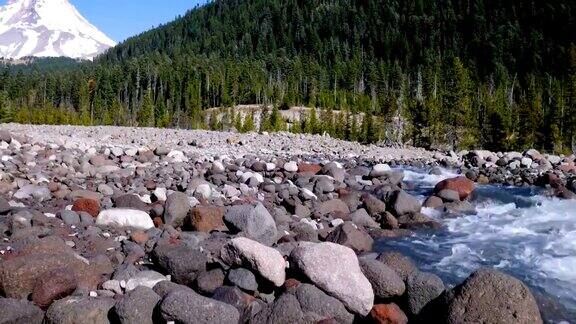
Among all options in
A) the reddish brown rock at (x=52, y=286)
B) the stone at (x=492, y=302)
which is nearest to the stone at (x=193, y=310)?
the reddish brown rock at (x=52, y=286)

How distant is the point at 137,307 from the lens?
20.7 ft

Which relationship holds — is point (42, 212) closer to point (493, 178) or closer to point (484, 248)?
point (484, 248)

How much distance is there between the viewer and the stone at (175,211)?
35.1 ft

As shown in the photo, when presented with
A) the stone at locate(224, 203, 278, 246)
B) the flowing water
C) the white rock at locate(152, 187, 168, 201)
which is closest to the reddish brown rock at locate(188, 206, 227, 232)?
the stone at locate(224, 203, 278, 246)

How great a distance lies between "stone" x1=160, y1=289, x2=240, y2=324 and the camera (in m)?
6.15

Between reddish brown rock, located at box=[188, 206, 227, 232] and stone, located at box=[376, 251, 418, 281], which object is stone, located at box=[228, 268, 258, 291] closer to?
stone, located at box=[376, 251, 418, 281]

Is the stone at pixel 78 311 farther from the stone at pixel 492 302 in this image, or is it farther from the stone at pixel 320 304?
the stone at pixel 492 302

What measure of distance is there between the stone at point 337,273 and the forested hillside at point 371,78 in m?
53.0

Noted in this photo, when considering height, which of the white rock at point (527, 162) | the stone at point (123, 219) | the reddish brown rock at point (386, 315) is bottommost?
the reddish brown rock at point (386, 315)

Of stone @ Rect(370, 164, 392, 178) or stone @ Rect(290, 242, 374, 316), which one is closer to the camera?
stone @ Rect(290, 242, 374, 316)

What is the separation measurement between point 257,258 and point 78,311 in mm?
2503

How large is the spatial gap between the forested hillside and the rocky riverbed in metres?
46.9

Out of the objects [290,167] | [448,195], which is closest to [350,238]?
[448,195]

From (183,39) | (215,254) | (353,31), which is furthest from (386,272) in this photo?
(183,39)
